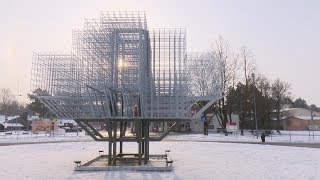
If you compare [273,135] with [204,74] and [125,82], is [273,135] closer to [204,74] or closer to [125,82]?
[204,74]

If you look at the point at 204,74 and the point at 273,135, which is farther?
the point at 273,135

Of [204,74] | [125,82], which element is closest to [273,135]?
[204,74]

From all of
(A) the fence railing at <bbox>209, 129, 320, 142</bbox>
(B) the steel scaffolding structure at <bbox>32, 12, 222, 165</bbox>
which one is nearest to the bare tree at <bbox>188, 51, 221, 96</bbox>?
(B) the steel scaffolding structure at <bbox>32, 12, 222, 165</bbox>

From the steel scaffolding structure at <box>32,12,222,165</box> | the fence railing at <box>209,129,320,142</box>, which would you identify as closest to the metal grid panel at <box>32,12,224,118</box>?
the steel scaffolding structure at <box>32,12,222,165</box>

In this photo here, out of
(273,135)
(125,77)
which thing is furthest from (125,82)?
(273,135)

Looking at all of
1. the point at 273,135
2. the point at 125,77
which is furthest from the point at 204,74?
the point at 273,135

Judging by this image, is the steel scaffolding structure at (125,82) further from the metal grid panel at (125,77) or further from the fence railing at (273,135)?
the fence railing at (273,135)

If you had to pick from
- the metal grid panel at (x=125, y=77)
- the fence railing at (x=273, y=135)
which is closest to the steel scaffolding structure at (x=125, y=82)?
the metal grid panel at (x=125, y=77)

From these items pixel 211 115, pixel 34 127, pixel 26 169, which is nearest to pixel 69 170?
pixel 26 169

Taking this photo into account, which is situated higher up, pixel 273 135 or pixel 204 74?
pixel 204 74

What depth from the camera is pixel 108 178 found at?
14602mm

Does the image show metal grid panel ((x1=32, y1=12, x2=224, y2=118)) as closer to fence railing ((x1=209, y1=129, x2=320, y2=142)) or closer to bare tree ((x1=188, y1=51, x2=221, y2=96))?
bare tree ((x1=188, y1=51, x2=221, y2=96))

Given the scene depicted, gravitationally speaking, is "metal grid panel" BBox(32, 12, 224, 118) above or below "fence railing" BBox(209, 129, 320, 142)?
above

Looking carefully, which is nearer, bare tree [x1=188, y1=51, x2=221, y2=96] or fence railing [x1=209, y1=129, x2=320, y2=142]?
bare tree [x1=188, y1=51, x2=221, y2=96]
